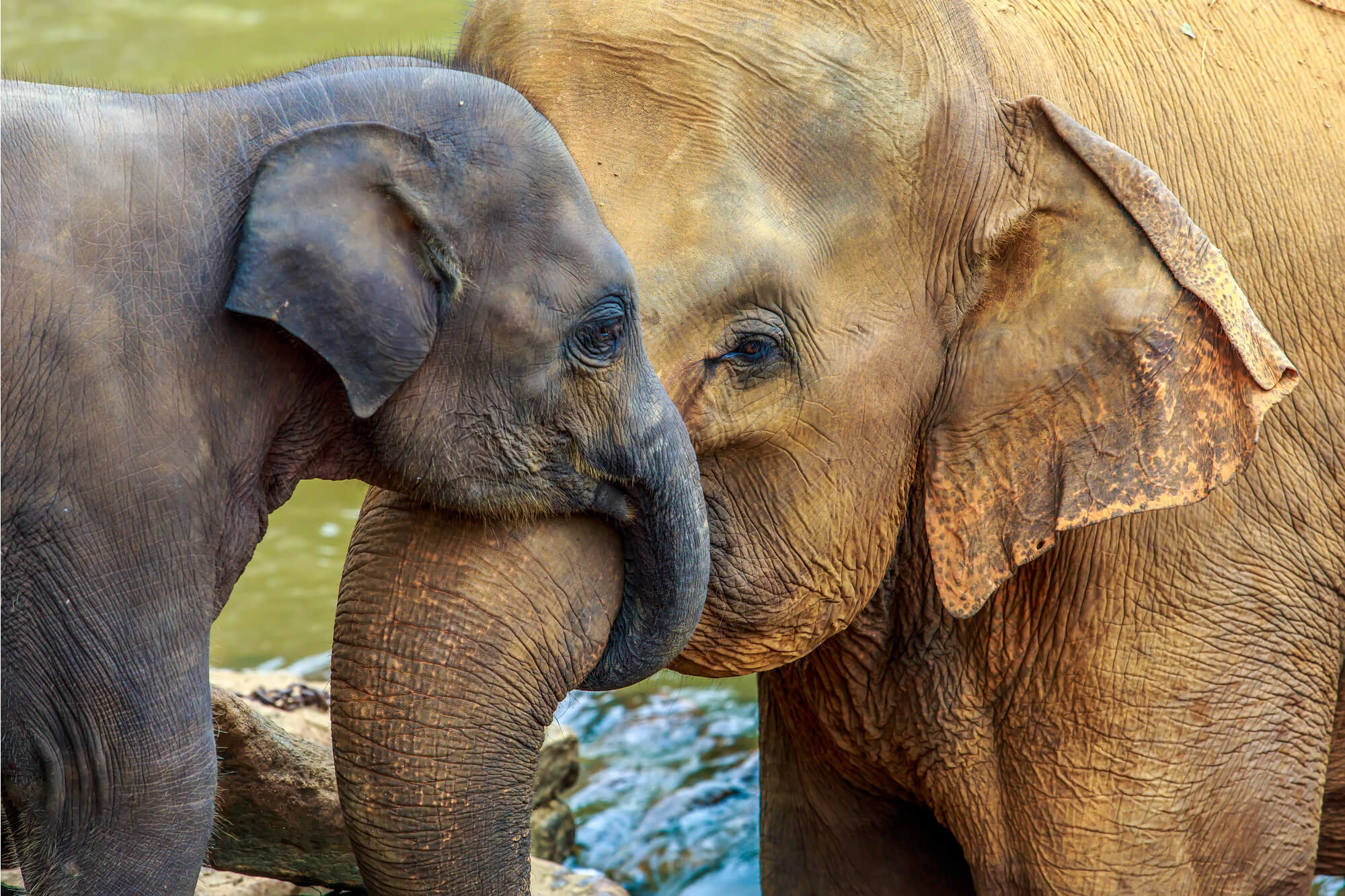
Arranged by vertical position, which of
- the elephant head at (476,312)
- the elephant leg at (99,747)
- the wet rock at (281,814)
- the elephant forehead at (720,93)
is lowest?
the elephant leg at (99,747)

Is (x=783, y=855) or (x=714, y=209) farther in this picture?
(x=783, y=855)

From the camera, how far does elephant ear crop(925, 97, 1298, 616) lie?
9.33ft

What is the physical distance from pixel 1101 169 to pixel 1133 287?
0.63 ft

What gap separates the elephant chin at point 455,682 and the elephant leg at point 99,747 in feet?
0.85

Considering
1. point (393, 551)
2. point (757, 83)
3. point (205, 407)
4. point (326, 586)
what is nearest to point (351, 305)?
point (205, 407)

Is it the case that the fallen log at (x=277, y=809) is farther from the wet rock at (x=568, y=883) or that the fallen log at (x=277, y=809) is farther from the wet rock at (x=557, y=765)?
the wet rock at (x=557, y=765)

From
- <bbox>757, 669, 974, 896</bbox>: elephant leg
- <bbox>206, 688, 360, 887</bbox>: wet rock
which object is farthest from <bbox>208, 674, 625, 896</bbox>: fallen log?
<bbox>757, 669, 974, 896</bbox>: elephant leg

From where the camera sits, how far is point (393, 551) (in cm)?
249

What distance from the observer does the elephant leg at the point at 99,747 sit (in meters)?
2.21

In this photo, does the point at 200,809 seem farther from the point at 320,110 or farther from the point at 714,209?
the point at 714,209

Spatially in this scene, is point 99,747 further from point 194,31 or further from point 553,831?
point 194,31

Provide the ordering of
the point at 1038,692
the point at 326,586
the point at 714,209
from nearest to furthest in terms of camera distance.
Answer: the point at 714,209, the point at 1038,692, the point at 326,586

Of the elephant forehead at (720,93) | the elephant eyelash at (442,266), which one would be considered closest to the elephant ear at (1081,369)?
the elephant forehead at (720,93)

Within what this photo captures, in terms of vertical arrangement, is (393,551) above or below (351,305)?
below
